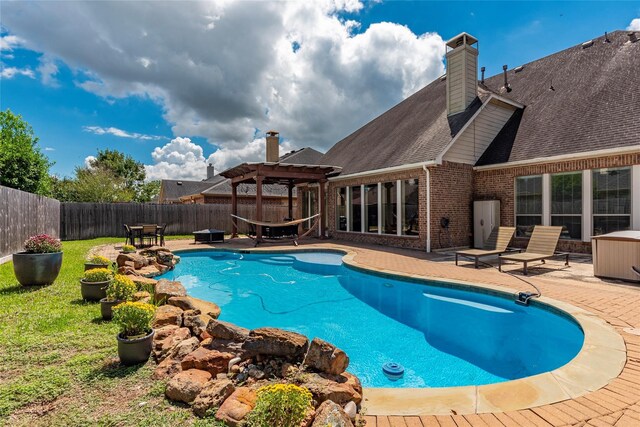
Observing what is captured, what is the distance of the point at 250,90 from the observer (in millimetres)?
14336

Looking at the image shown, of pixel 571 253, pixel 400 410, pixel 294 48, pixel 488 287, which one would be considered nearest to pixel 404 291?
pixel 488 287

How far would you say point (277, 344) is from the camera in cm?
277

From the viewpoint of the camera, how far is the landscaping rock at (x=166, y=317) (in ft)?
12.1

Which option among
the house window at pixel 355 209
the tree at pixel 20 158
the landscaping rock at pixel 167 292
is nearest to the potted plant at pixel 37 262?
the landscaping rock at pixel 167 292

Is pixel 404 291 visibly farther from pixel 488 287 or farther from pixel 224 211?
pixel 224 211

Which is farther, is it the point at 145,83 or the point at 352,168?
the point at 352,168

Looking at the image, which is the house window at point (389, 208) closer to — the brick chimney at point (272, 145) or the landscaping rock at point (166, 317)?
the brick chimney at point (272, 145)

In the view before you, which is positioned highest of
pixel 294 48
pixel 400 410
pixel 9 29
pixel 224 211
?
pixel 294 48

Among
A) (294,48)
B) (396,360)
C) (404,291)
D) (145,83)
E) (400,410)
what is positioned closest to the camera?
(400,410)

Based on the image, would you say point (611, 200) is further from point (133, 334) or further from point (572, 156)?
point (133, 334)

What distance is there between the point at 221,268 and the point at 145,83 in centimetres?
738

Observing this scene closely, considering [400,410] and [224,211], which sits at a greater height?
[224,211]

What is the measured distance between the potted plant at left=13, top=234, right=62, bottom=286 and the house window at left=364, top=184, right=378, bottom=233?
979cm

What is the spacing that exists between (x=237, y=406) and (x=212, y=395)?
238 mm
